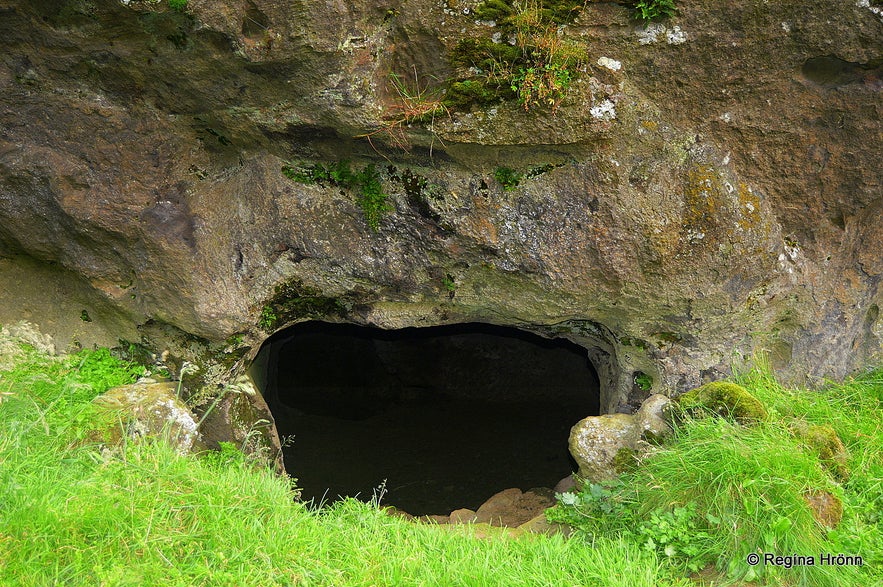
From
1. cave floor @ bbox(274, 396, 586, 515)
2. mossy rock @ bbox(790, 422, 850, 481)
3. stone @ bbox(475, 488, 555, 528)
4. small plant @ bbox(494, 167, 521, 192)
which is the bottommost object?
cave floor @ bbox(274, 396, 586, 515)

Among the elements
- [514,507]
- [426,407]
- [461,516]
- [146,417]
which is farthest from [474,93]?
[426,407]

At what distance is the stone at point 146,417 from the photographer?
3432 mm

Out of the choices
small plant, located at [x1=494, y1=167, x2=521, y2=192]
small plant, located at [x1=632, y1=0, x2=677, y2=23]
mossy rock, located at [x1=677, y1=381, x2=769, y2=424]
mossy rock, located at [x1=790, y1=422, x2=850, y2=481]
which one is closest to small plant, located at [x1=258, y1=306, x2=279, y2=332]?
small plant, located at [x1=494, y1=167, x2=521, y2=192]

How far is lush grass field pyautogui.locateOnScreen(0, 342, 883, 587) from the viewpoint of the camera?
8.36 ft

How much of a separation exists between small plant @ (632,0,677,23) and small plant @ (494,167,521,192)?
3.31 feet

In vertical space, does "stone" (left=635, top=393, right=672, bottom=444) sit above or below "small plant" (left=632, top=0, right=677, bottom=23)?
below

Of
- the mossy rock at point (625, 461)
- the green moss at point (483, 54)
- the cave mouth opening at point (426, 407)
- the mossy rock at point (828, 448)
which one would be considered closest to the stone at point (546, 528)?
the mossy rock at point (625, 461)

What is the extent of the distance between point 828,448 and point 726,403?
1.75 ft

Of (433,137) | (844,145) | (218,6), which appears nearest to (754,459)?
(844,145)

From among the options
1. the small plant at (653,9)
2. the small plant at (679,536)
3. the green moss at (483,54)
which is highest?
the small plant at (653,9)

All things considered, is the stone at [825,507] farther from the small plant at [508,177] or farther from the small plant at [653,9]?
the small plant at [653,9]

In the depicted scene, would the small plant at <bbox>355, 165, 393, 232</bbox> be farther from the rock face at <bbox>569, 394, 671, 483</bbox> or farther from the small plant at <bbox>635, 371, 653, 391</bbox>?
the small plant at <bbox>635, 371, 653, 391</bbox>

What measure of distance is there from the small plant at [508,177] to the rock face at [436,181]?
0.7 inches
